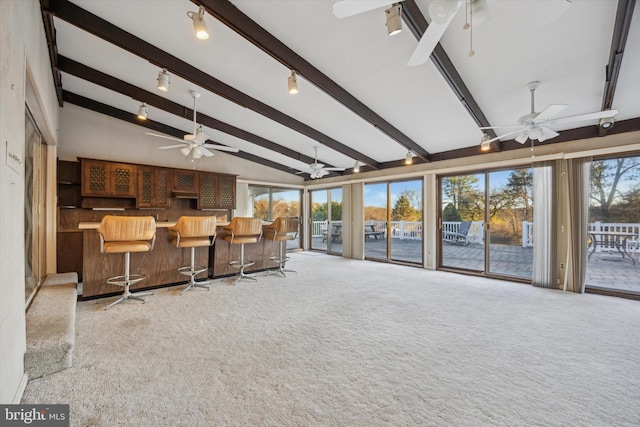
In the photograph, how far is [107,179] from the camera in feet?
16.7

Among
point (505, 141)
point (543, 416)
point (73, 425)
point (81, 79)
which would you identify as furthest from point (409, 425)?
point (81, 79)

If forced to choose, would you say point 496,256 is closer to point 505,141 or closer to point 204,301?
point 505,141

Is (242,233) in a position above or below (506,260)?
above

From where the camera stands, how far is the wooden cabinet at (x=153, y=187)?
17.9 feet

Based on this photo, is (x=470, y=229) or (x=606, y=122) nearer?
(x=606, y=122)

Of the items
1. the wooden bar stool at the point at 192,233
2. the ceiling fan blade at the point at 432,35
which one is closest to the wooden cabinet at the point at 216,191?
the wooden bar stool at the point at 192,233

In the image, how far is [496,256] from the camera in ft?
20.4

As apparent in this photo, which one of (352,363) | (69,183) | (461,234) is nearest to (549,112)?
(352,363)

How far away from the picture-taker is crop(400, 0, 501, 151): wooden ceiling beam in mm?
2352

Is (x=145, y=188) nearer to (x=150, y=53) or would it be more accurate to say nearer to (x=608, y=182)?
(x=150, y=53)

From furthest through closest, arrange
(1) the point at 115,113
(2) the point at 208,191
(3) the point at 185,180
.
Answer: (2) the point at 208,191 → (3) the point at 185,180 → (1) the point at 115,113

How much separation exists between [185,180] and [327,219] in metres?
4.16

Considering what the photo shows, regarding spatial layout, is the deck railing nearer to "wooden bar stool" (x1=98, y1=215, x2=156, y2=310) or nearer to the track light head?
the track light head

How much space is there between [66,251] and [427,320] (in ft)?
19.2
